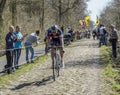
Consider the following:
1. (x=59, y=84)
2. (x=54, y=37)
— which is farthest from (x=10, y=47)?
(x=59, y=84)

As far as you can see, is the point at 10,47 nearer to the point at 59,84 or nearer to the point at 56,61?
the point at 56,61

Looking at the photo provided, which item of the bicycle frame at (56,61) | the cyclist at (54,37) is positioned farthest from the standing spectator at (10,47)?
the bicycle frame at (56,61)

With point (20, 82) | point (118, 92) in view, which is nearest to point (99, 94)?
point (118, 92)

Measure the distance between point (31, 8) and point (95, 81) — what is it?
41.9 m

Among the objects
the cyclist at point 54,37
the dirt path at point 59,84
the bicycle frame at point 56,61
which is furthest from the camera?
the bicycle frame at point 56,61

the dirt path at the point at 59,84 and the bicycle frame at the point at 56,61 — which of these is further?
the bicycle frame at the point at 56,61

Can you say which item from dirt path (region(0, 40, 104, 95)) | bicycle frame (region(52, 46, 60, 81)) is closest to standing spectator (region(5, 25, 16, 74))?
dirt path (region(0, 40, 104, 95))

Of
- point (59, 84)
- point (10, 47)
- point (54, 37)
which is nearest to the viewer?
point (59, 84)

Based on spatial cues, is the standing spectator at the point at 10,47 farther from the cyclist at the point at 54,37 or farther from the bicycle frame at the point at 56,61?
the bicycle frame at the point at 56,61

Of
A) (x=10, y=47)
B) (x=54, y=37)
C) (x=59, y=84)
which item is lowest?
(x=59, y=84)

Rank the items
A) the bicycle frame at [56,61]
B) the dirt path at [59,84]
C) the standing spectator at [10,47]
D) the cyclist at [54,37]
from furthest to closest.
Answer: the standing spectator at [10,47] < the bicycle frame at [56,61] < the cyclist at [54,37] < the dirt path at [59,84]

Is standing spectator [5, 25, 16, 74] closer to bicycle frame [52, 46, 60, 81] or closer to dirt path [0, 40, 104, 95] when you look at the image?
dirt path [0, 40, 104, 95]

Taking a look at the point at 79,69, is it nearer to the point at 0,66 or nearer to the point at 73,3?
the point at 0,66

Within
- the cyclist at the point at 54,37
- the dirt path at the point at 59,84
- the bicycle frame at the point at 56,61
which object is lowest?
the dirt path at the point at 59,84
